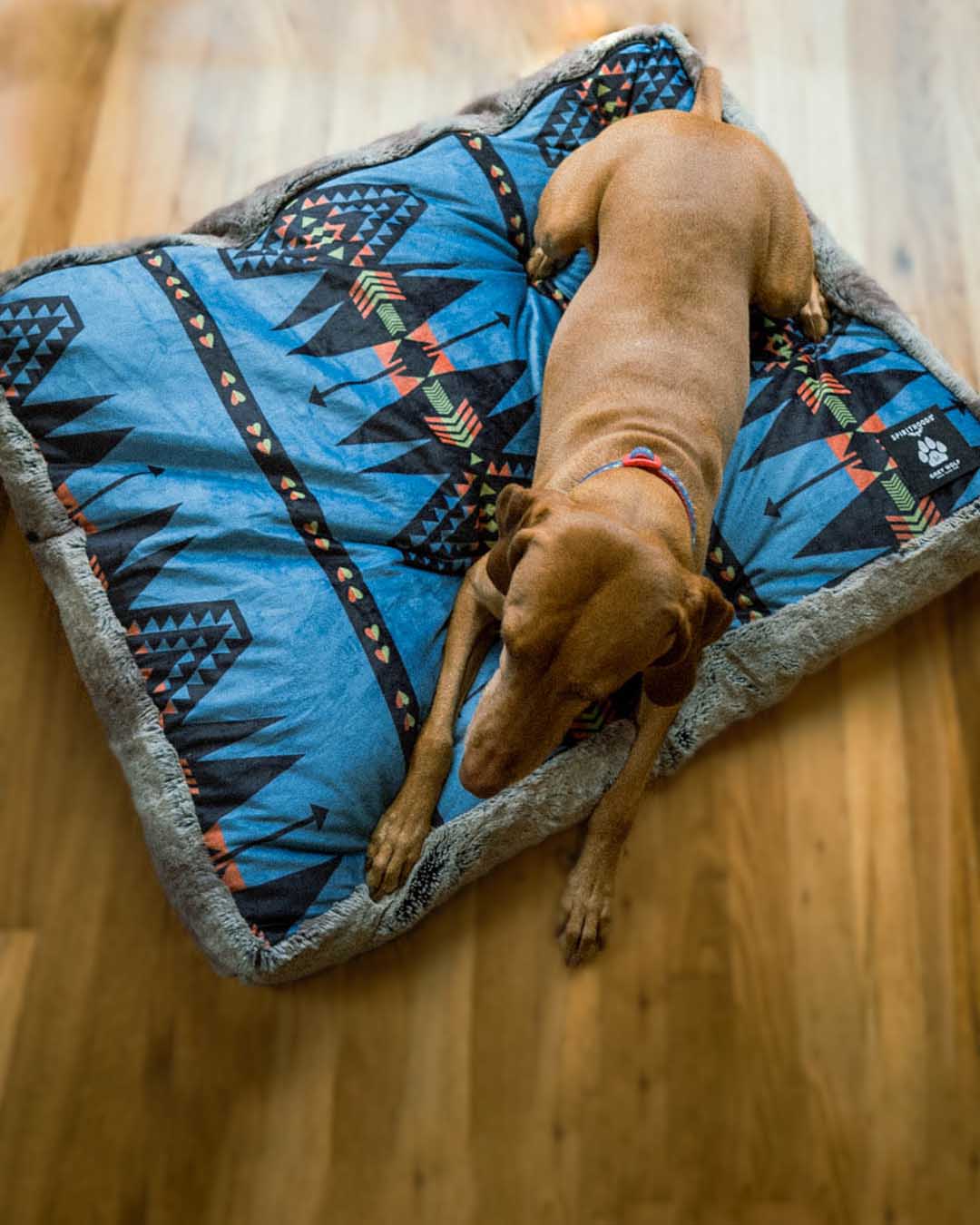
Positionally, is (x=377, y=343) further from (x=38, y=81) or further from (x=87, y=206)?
(x=38, y=81)

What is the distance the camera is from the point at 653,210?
254 centimetres

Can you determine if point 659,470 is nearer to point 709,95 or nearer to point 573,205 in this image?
point 573,205

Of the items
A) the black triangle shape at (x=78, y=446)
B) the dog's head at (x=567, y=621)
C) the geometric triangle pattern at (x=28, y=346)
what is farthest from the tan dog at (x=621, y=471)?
the geometric triangle pattern at (x=28, y=346)

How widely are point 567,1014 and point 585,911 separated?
260 millimetres

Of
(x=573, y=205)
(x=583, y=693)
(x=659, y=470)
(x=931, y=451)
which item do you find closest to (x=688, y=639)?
(x=583, y=693)

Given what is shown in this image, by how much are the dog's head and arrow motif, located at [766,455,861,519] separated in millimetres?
707

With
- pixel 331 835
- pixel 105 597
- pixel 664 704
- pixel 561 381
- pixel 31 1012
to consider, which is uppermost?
pixel 561 381

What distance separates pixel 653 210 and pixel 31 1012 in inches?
92.2

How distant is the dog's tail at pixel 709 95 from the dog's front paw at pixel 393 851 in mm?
1993

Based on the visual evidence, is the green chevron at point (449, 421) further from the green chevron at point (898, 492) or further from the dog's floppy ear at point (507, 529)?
the green chevron at point (898, 492)

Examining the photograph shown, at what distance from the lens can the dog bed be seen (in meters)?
2.32

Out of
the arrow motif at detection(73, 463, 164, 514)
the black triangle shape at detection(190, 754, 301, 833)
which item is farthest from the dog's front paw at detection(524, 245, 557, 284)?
the black triangle shape at detection(190, 754, 301, 833)

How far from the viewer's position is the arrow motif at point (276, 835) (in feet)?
7.45

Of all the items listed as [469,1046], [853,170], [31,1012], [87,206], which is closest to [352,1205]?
[469,1046]
